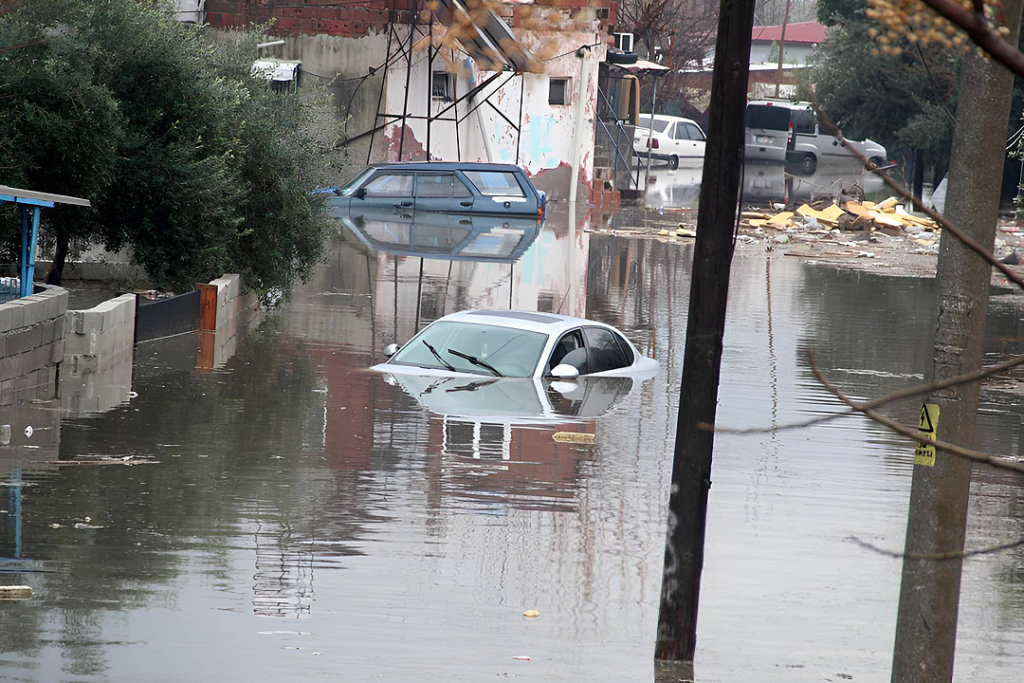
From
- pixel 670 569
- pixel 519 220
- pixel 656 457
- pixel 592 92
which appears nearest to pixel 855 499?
pixel 656 457

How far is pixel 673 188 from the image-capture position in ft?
180

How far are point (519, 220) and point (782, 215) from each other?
8681mm

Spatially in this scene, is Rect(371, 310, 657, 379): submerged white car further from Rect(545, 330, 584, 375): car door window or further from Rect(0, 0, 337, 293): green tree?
Rect(0, 0, 337, 293): green tree

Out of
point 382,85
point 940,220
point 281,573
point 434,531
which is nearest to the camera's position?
point 940,220

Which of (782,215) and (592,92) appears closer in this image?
(782,215)

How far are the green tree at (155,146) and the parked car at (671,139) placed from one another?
40.5m

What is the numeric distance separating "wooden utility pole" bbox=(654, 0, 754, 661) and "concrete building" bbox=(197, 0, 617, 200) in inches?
1290

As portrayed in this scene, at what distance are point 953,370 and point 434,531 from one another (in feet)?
14.1

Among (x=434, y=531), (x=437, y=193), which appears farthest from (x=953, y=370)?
(x=437, y=193)

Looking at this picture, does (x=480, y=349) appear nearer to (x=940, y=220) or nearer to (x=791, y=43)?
(x=940, y=220)

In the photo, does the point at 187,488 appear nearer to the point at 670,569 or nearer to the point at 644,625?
the point at 644,625

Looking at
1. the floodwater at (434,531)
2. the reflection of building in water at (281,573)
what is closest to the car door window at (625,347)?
the floodwater at (434,531)

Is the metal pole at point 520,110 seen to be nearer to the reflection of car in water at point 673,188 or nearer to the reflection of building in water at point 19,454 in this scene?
the reflection of car in water at point 673,188

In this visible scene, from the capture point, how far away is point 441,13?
37625 mm
